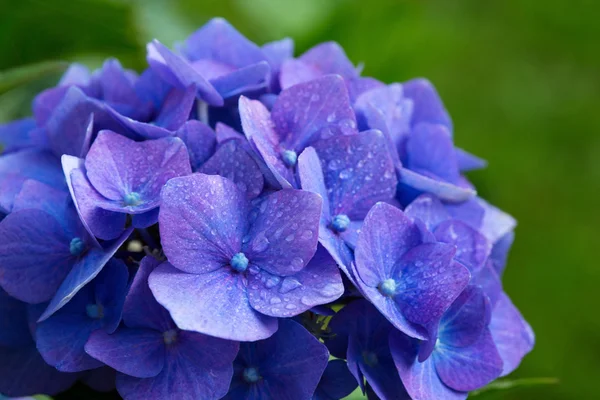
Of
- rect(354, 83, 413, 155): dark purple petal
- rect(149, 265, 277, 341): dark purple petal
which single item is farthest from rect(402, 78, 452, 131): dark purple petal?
rect(149, 265, 277, 341): dark purple petal

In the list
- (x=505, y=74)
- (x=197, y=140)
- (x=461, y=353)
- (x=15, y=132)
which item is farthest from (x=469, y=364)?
(x=505, y=74)

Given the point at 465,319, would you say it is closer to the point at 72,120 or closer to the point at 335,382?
the point at 335,382

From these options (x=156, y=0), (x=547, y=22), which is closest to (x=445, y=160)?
(x=156, y=0)

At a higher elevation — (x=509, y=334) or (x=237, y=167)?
(x=237, y=167)

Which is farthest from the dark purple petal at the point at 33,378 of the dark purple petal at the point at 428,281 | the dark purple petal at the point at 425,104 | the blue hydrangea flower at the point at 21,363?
the dark purple petal at the point at 425,104

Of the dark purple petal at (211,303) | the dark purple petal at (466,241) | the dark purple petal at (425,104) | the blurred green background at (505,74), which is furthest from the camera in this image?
the blurred green background at (505,74)

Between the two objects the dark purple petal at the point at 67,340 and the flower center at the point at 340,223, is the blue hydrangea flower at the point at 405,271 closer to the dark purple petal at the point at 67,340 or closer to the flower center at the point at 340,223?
the flower center at the point at 340,223

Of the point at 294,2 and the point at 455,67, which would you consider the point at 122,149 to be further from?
the point at 455,67

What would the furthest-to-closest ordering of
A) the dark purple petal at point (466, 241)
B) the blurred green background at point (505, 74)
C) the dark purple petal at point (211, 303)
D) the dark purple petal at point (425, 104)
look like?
the blurred green background at point (505, 74) < the dark purple petal at point (425, 104) < the dark purple petal at point (466, 241) < the dark purple petal at point (211, 303)
